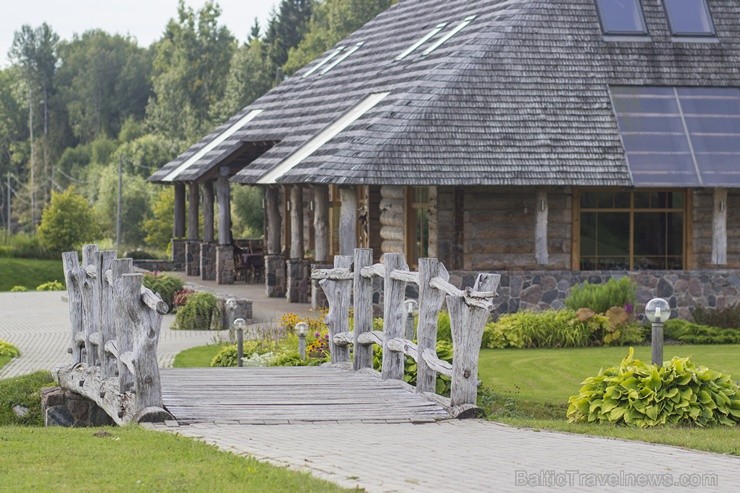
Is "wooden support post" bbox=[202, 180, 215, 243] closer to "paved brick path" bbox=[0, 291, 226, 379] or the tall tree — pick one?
"paved brick path" bbox=[0, 291, 226, 379]

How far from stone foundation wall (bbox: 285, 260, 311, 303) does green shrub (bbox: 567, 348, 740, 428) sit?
54.1ft

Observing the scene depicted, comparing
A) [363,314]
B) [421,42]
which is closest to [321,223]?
[421,42]

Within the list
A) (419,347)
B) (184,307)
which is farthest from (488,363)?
(184,307)

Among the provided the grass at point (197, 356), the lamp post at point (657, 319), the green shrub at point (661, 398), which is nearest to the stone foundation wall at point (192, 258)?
the grass at point (197, 356)

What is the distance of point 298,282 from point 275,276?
215cm

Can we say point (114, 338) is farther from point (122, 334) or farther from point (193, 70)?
point (193, 70)

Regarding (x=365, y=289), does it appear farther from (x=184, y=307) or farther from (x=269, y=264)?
(x=269, y=264)

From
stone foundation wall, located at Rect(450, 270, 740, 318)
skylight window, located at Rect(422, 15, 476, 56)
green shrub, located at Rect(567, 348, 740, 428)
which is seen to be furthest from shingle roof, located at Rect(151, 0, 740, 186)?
green shrub, located at Rect(567, 348, 740, 428)

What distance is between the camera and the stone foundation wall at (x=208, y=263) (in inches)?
1485

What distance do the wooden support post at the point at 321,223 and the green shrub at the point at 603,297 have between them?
6.19 m

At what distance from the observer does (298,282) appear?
99.8 ft

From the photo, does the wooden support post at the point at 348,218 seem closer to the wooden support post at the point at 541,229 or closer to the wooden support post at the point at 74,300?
the wooden support post at the point at 541,229

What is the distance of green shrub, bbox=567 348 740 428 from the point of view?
13539 mm

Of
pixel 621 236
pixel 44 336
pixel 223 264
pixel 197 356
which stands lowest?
pixel 44 336
